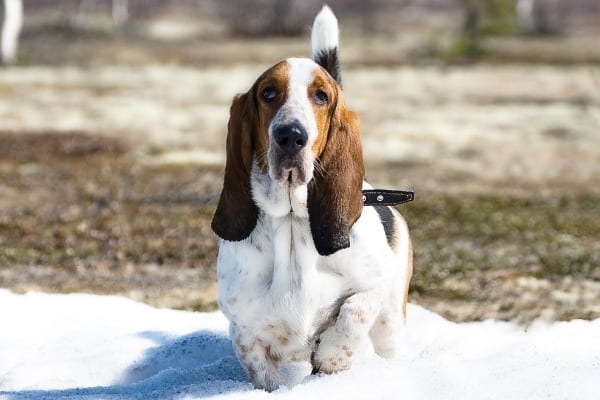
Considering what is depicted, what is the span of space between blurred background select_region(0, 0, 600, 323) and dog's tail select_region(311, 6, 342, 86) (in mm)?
2940

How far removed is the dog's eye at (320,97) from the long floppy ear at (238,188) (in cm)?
33

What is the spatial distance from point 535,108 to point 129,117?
914cm

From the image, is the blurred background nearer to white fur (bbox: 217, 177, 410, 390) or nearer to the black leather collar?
the black leather collar

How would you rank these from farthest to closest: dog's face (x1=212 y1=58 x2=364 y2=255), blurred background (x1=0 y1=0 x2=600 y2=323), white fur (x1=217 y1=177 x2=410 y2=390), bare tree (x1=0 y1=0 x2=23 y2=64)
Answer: bare tree (x1=0 y1=0 x2=23 y2=64) → blurred background (x1=0 y1=0 x2=600 y2=323) → white fur (x1=217 y1=177 x2=410 y2=390) → dog's face (x1=212 y1=58 x2=364 y2=255)

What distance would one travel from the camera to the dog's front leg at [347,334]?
502 cm

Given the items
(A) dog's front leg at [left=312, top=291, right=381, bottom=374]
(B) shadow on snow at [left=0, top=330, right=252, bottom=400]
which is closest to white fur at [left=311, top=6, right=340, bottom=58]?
(A) dog's front leg at [left=312, top=291, right=381, bottom=374]

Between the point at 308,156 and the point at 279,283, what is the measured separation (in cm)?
67

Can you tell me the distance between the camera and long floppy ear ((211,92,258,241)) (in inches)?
194

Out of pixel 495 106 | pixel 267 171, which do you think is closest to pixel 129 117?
pixel 495 106

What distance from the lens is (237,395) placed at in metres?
4.96

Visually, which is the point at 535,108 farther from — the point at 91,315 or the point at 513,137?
the point at 91,315

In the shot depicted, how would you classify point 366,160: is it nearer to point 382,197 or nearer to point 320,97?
point 382,197

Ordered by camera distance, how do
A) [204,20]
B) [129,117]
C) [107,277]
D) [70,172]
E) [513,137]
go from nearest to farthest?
[107,277] < [70,172] < [513,137] < [129,117] < [204,20]

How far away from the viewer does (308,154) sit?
461 cm
